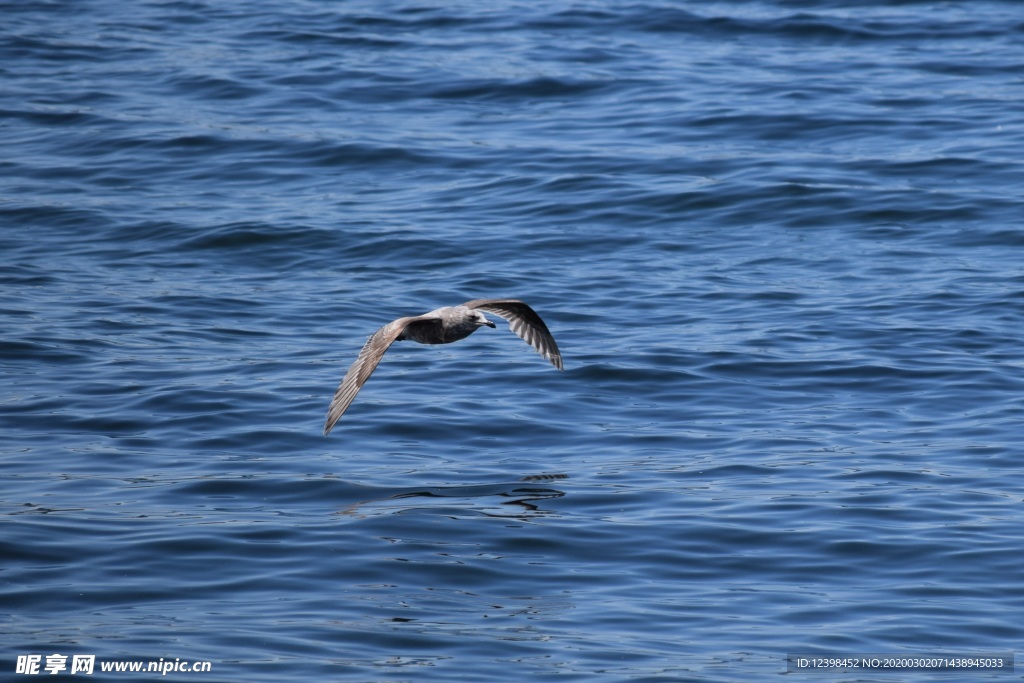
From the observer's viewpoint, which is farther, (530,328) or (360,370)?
(530,328)

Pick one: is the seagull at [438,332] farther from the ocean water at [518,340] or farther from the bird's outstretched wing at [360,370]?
the ocean water at [518,340]

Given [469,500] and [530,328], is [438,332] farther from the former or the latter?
[469,500]

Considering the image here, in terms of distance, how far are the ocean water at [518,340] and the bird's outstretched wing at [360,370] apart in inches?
26.0

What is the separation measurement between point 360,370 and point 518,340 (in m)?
4.18

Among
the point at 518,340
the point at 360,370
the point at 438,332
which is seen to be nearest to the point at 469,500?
the point at 360,370

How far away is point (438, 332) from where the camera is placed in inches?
390

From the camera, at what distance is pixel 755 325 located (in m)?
12.7

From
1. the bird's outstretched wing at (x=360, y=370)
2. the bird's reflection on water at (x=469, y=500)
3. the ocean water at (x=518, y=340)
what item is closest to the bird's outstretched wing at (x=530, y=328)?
the ocean water at (x=518, y=340)

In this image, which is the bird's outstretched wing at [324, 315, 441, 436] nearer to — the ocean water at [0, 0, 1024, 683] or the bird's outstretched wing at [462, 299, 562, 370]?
the ocean water at [0, 0, 1024, 683]

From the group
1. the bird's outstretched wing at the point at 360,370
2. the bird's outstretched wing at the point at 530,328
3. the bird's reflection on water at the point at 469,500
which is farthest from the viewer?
the bird's outstretched wing at the point at 530,328

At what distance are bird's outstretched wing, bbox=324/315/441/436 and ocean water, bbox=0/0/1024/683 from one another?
66cm

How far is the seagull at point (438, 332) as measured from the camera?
9.11 metres

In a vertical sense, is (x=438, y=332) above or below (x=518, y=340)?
above

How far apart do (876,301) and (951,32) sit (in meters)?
9.60
